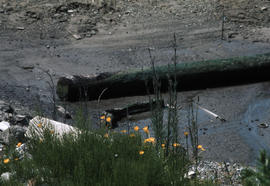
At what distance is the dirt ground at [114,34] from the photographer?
413 inches

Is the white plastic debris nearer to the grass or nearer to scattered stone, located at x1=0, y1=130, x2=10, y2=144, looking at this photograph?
scattered stone, located at x1=0, y1=130, x2=10, y2=144

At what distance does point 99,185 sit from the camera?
9.85ft

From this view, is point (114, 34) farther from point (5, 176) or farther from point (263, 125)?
point (5, 176)

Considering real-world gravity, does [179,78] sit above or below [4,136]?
below

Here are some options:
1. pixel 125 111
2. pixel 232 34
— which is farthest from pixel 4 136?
pixel 232 34

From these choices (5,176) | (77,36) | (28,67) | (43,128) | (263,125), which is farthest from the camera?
(77,36)

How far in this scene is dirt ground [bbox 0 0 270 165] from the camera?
34.4ft

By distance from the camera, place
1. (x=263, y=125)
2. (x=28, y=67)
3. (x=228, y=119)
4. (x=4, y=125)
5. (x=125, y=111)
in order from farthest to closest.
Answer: (x=28, y=67)
(x=125, y=111)
(x=228, y=119)
(x=263, y=125)
(x=4, y=125)

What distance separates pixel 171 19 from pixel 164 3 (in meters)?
Answer: 1.00

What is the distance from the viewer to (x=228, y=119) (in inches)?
307

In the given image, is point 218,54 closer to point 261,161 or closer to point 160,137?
point 160,137

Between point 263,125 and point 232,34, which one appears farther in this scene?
point 232,34

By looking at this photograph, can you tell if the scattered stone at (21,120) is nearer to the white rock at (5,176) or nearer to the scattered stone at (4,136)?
the scattered stone at (4,136)

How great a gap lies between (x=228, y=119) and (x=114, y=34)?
5.59 metres
